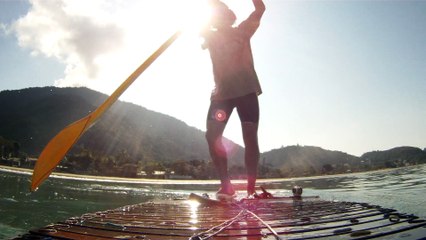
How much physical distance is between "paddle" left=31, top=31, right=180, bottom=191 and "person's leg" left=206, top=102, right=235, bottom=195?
3.66 ft

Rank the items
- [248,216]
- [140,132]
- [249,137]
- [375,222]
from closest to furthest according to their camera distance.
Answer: [375,222] → [248,216] → [249,137] → [140,132]

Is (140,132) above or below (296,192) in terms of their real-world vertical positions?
above

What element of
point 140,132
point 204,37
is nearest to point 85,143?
point 140,132

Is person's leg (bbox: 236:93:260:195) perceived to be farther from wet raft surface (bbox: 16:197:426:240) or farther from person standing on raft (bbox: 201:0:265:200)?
wet raft surface (bbox: 16:197:426:240)

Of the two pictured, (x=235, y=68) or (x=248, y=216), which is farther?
(x=235, y=68)

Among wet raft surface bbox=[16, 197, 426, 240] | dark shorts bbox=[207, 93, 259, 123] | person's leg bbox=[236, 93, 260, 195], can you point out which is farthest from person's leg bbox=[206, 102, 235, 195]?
wet raft surface bbox=[16, 197, 426, 240]

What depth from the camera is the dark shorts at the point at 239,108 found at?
15.8 feet

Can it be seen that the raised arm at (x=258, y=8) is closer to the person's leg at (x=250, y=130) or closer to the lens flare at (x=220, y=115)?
the person's leg at (x=250, y=130)

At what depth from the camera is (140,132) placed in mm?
171875

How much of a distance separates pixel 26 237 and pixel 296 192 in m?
3.79

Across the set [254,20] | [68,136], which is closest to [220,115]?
[254,20]

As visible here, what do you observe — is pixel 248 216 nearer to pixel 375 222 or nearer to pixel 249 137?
pixel 375 222

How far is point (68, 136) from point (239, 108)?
2.21 meters

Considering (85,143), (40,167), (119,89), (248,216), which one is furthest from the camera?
(85,143)
